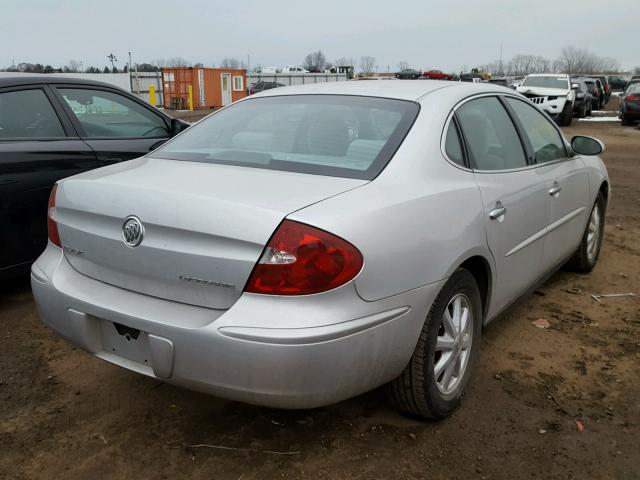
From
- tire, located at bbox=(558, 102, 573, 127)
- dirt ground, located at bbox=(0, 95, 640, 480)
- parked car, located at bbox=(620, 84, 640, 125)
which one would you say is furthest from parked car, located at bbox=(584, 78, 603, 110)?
dirt ground, located at bbox=(0, 95, 640, 480)

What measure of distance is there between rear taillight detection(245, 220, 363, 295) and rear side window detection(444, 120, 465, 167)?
0.97 m

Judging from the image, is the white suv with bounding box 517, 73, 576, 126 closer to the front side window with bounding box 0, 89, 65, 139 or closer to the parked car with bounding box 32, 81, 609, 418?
the front side window with bounding box 0, 89, 65, 139

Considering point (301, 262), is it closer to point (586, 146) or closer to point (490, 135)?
point (490, 135)

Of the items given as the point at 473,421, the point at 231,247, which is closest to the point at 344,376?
the point at 231,247

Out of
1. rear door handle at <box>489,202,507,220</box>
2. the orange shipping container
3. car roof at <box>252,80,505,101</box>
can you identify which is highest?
car roof at <box>252,80,505,101</box>

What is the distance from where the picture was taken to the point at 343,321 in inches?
80.8

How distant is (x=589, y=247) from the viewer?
15.8 ft

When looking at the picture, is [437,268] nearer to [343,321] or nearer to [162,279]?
[343,321]

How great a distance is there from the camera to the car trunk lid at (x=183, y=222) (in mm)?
2080

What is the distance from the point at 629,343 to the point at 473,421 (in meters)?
1.47

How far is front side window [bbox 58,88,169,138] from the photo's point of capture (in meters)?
4.60

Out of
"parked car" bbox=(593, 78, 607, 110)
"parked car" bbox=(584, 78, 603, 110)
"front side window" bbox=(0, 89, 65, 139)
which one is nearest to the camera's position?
"front side window" bbox=(0, 89, 65, 139)

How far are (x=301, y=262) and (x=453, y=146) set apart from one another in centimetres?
118

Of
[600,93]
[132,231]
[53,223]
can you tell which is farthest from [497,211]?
[600,93]
